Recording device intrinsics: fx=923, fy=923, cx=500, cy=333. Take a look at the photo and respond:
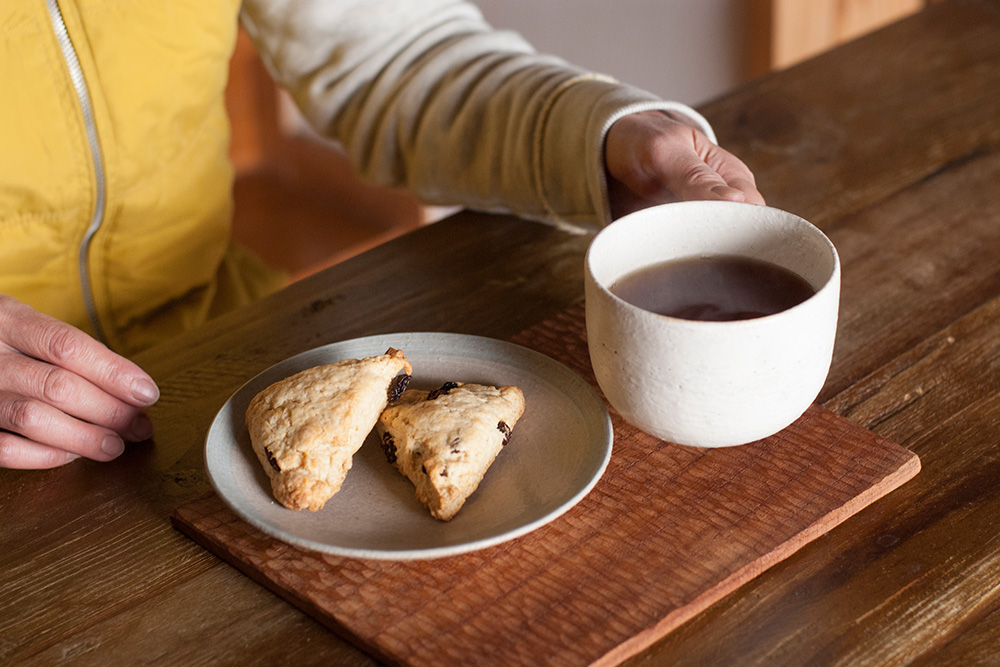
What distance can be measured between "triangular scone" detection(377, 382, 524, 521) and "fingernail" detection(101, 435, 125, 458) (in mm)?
218

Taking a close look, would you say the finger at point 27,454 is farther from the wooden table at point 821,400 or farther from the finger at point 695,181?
the finger at point 695,181

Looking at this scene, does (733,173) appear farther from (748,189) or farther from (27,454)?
(27,454)

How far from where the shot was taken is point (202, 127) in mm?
1182

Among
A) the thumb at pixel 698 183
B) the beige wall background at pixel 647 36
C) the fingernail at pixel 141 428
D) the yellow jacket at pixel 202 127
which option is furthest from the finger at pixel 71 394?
the beige wall background at pixel 647 36

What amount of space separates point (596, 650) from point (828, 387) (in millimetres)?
343

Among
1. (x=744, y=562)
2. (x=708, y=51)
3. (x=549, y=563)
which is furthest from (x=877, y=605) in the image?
(x=708, y=51)

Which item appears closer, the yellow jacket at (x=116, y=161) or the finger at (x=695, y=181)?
the finger at (x=695, y=181)

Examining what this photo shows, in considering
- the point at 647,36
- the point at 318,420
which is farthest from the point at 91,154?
the point at 647,36

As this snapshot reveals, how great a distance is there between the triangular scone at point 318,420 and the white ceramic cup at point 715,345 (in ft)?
0.51

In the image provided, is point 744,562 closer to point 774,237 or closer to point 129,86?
point 774,237

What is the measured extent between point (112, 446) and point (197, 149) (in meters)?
0.58

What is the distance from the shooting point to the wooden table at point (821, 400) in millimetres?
555

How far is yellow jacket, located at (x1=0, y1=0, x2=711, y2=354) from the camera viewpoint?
3.20ft

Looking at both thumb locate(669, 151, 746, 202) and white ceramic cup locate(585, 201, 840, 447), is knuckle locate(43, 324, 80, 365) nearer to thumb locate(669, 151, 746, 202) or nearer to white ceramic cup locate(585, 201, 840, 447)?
white ceramic cup locate(585, 201, 840, 447)
